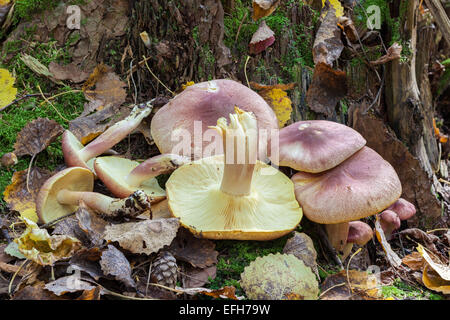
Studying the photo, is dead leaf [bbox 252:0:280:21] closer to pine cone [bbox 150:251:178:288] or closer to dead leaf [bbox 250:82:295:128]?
dead leaf [bbox 250:82:295:128]

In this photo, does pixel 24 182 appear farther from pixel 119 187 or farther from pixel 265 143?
pixel 265 143

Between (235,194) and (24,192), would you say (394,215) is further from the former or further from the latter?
(24,192)

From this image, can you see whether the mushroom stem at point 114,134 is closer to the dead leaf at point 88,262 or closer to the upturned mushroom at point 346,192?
the dead leaf at point 88,262

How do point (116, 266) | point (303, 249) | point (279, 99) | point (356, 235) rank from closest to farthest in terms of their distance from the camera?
point (116, 266) → point (303, 249) → point (356, 235) → point (279, 99)

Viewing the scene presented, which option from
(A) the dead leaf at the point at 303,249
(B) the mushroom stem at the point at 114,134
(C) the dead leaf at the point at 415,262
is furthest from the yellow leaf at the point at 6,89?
(C) the dead leaf at the point at 415,262

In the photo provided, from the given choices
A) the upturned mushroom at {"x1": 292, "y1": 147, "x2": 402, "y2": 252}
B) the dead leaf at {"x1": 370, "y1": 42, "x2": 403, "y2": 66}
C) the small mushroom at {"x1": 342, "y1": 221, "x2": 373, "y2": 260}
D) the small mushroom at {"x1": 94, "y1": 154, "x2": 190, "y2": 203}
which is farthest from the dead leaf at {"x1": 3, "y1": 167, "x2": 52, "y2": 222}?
the dead leaf at {"x1": 370, "y1": 42, "x2": 403, "y2": 66}

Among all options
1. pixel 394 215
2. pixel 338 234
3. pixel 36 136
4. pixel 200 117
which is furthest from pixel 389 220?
pixel 36 136
